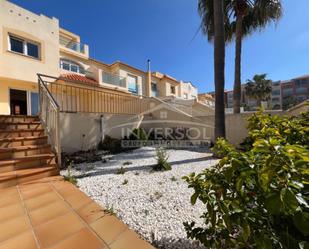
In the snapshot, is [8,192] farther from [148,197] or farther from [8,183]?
[148,197]

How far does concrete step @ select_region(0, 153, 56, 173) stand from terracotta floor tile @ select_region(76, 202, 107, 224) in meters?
2.16

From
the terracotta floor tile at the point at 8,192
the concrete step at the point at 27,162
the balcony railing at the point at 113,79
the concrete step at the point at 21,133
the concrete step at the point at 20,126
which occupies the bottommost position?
the terracotta floor tile at the point at 8,192

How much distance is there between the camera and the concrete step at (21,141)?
4.21 meters

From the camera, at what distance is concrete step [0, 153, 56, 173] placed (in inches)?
148

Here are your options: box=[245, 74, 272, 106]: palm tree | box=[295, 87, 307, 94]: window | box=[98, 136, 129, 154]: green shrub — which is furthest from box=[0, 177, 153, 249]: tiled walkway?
box=[295, 87, 307, 94]: window

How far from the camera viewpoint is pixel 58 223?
2287 mm

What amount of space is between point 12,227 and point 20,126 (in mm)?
3706

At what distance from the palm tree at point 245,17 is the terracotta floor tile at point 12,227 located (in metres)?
8.91

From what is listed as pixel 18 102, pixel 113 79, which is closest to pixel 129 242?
pixel 18 102

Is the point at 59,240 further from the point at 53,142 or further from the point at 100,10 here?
the point at 100,10

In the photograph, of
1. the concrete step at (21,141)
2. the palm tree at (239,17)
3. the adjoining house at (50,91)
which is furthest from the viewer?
the palm tree at (239,17)

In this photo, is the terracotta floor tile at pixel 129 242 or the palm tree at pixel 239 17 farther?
the palm tree at pixel 239 17

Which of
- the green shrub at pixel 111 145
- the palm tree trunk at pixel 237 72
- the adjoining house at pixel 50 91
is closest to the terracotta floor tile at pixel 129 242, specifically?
the adjoining house at pixel 50 91

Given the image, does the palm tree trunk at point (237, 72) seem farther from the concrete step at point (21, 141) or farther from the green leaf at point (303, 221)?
the green leaf at point (303, 221)
